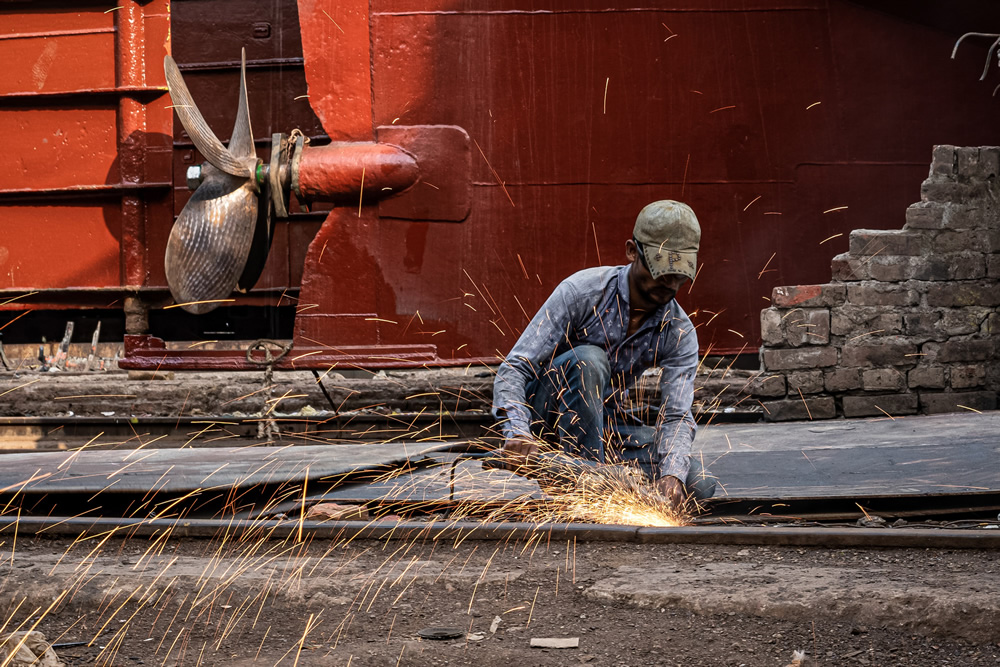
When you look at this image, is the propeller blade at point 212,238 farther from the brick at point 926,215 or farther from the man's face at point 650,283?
the brick at point 926,215

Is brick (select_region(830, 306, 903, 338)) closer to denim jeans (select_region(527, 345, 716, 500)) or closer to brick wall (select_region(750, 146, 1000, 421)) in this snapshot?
brick wall (select_region(750, 146, 1000, 421))

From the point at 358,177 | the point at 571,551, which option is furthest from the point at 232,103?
the point at 571,551

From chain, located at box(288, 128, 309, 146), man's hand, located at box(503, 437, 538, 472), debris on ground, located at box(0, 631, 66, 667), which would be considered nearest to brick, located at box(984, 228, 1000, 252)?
man's hand, located at box(503, 437, 538, 472)

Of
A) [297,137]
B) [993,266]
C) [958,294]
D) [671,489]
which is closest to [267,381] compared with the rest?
[297,137]

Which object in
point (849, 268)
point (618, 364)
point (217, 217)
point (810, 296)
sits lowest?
point (618, 364)

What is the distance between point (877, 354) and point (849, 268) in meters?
0.51

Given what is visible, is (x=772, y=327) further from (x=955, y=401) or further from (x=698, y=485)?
(x=698, y=485)

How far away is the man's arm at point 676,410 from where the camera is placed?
303 centimetres

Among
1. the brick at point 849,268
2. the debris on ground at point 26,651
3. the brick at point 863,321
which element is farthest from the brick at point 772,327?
the debris on ground at point 26,651

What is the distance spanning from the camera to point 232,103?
721 cm

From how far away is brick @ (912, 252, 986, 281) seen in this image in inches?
211

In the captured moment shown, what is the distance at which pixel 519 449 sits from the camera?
9.78 feet

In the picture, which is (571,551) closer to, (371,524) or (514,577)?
(514,577)

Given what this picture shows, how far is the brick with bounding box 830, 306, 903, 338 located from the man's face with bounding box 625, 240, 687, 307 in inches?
97.3
